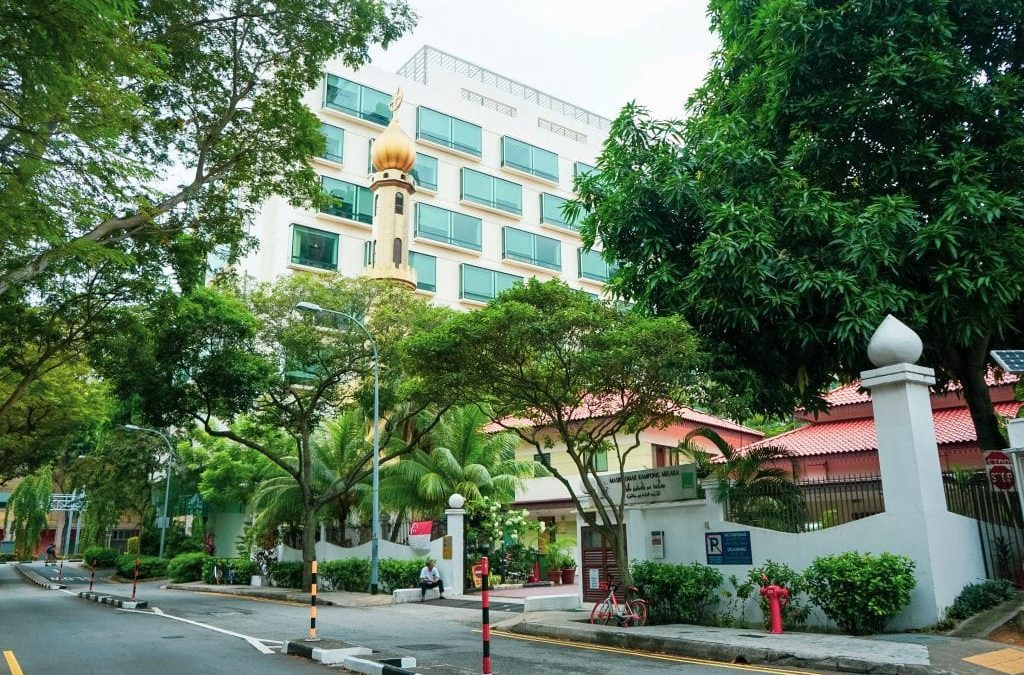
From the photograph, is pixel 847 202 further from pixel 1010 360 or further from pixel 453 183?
pixel 453 183

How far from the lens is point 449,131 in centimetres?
4775

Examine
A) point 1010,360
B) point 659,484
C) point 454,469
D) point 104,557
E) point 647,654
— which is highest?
point 454,469

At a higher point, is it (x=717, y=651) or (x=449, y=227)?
(x=449, y=227)

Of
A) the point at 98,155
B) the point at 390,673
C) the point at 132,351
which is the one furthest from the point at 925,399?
the point at 132,351

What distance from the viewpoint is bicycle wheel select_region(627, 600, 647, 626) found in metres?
14.4

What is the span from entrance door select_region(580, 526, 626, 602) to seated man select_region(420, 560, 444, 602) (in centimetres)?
678

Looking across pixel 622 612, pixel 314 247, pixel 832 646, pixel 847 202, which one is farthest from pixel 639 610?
pixel 314 247

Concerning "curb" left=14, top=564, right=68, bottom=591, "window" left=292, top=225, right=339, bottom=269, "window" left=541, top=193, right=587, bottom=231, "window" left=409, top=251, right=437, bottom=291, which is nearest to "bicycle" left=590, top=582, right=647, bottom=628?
"curb" left=14, top=564, right=68, bottom=591

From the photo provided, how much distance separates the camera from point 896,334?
40.4 ft

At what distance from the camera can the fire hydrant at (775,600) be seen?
12.5 m

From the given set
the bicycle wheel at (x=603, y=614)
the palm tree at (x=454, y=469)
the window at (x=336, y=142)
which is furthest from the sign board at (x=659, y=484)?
the window at (x=336, y=142)

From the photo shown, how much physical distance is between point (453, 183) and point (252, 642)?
37.4 m

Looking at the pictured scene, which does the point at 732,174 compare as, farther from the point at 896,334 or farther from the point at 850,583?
the point at 850,583

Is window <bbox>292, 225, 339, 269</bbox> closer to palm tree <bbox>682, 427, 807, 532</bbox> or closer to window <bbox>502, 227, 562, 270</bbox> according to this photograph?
window <bbox>502, 227, 562, 270</bbox>
